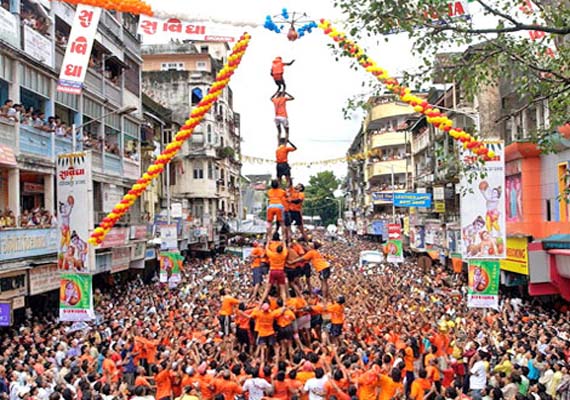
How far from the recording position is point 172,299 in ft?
85.9

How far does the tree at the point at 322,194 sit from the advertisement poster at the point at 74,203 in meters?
95.6

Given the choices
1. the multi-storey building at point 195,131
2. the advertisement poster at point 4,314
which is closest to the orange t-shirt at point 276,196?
the advertisement poster at point 4,314

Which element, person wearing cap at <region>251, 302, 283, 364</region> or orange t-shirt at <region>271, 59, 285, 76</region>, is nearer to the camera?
person wearing cap at <region>251, 302, 283, 364</region>

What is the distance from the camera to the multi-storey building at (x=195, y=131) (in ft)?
175

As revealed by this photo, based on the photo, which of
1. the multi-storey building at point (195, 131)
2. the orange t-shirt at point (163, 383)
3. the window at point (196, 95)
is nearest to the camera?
the orange t-shirt at point (163, 383)

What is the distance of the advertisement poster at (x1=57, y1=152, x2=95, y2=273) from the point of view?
1673 centimetres

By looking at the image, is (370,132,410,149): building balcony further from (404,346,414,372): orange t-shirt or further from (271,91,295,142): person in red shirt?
(404,346,414,372): orange t-shirt

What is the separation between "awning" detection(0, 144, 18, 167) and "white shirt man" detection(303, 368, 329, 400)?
11.5 metres

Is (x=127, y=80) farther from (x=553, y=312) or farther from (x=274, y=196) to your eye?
(x=553, y=312)

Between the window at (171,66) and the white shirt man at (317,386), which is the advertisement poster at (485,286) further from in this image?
the window at (171,66)

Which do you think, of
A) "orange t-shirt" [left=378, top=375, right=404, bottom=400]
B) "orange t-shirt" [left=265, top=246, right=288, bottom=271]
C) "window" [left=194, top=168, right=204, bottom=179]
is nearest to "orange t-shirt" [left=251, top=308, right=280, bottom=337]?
"orange t-shirt" [left=265, top=246, right=288, bottom=271]

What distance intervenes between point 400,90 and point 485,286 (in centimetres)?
633

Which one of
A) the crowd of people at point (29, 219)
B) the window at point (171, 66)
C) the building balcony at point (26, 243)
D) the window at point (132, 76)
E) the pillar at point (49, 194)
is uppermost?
the window at point (171, 66)

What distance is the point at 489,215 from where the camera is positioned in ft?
54.9
